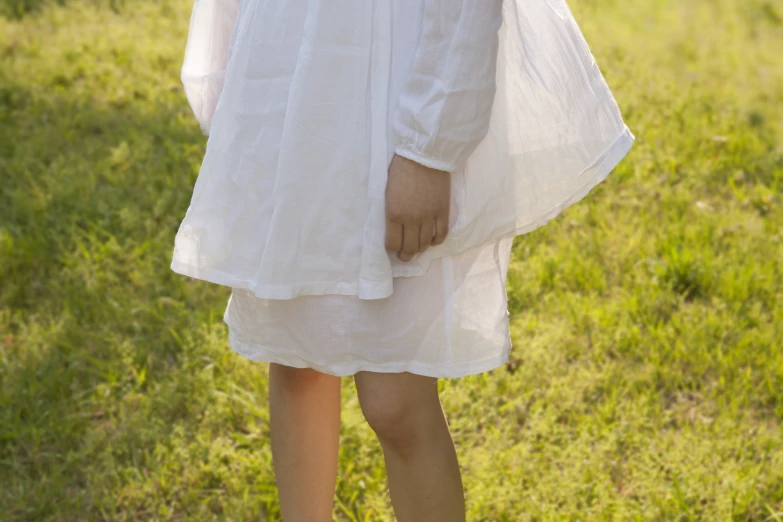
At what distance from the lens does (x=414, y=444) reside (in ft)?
5.55

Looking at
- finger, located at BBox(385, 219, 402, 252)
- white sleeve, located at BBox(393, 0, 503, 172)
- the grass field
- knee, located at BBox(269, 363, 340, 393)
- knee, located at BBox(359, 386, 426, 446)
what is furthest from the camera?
the grass field

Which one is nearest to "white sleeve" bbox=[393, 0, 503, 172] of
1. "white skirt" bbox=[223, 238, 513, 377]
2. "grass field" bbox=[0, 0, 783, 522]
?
"white skirt" bbox=[223, 238, 513, 377]

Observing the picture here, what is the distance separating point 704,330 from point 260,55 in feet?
6.57

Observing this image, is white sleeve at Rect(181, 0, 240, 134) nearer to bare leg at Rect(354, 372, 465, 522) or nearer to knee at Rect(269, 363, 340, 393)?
knee at Rect(269, 363, 340, 393)

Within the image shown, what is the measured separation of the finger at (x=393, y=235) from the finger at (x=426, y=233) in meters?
0.04

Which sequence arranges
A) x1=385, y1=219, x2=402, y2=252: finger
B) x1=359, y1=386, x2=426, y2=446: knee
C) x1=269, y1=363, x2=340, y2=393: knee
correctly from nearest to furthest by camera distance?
x1=385, y1=219, x2=402, y2=252: finger → x1=359, y1=386, x2=426, y2=446: knee → x1=269, y1=363, x2=340, y2=393: knee

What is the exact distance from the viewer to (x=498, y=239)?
1650mm

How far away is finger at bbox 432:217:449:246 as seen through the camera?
1.54m

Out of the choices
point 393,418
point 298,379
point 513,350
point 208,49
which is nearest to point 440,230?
point 393,418

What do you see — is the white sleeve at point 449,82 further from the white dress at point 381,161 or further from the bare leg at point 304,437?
the bare leg at point 304,437

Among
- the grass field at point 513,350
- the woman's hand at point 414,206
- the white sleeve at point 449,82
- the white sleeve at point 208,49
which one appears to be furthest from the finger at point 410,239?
the grass field at point 513,350

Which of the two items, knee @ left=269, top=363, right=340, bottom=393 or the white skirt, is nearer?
the white skirt

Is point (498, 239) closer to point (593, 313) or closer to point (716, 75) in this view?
point (593, 313)

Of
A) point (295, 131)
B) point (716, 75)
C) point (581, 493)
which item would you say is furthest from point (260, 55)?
point (716, 75)
